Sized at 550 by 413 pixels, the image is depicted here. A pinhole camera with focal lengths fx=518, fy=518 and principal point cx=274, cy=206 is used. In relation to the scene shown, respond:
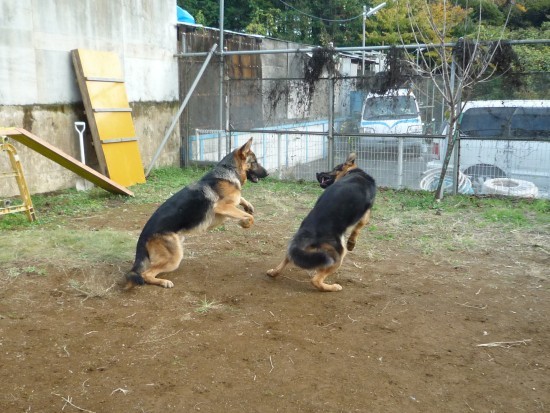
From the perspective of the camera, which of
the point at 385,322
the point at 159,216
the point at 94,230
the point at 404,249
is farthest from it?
the point at 94,230

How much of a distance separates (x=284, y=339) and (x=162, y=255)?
6.04ft

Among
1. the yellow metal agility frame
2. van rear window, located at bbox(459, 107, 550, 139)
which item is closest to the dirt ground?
the yellow metal agility frame

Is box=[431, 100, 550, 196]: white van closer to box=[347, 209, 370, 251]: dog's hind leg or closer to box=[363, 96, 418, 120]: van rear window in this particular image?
box=[363, 96, 418, 120]: van rear window

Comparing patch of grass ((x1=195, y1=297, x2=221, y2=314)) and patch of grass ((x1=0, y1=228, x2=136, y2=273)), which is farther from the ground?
patch of grass ((x1=0, y1=228, x2=136, y2=273))

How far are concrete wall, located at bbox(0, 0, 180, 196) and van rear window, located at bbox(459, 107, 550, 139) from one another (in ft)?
22.8

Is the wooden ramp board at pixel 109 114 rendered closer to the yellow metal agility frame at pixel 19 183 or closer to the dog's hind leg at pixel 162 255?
the yellow metal agility frame at pixel 19 183

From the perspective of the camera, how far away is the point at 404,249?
664 centimetres

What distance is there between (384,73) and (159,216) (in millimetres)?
6402

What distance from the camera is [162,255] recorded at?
532cm

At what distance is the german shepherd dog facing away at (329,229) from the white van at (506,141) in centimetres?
477

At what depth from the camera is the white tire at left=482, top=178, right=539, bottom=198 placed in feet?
30.9

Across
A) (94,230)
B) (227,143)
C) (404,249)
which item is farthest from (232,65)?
(404,249)

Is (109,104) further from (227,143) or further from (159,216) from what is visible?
(159,216)

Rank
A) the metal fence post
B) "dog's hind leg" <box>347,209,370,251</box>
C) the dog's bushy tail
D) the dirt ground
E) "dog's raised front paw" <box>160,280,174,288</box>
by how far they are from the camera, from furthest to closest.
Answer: the metal fence post, "dog's hind leg" <box>347,209,370,251</box>, "dog's raised front paw" <box>160,280,174,288</box>, the dog's bushy tail, the dirt ground
